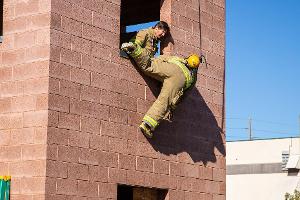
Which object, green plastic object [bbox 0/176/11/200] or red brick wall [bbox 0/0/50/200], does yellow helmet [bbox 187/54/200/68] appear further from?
green plastic object [bbox 0/176/11/200]

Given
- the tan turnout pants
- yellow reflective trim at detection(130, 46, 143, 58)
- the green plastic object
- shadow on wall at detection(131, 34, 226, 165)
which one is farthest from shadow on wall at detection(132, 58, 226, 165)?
the green plastic object

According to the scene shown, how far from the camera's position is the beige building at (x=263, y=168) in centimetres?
4244

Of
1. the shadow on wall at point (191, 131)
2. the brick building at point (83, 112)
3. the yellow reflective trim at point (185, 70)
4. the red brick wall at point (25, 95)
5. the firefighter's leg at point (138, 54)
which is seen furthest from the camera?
the shadow on wall at point (191, 131)

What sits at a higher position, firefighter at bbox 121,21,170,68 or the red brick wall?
firefighter at bbox 121,21,170,68

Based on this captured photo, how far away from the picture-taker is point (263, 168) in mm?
44250

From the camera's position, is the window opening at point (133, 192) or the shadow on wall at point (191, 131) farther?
the shadow on wall at point (191, 131)

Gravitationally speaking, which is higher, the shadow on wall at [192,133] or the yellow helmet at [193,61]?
the yellow helmet at [193,61]

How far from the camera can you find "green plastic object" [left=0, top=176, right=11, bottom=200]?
10898 mm

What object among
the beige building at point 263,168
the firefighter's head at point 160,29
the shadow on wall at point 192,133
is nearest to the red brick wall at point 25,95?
the firefighter's head at point 160,29

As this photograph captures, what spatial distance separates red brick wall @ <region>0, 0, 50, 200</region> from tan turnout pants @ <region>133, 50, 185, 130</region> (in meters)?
1.91

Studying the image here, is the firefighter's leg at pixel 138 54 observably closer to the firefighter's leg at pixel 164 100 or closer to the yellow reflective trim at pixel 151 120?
the firefighter's leg at pixel 164 100

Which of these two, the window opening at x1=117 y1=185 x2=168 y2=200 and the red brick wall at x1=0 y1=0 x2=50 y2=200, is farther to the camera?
the window opening at x1=117 y1=185 x2=168 y2=200

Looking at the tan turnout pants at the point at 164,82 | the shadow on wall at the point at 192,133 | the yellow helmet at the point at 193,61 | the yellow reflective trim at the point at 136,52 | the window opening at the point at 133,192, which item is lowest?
the window opening at the point at 133,192

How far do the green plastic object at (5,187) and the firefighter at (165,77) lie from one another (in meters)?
2.49
